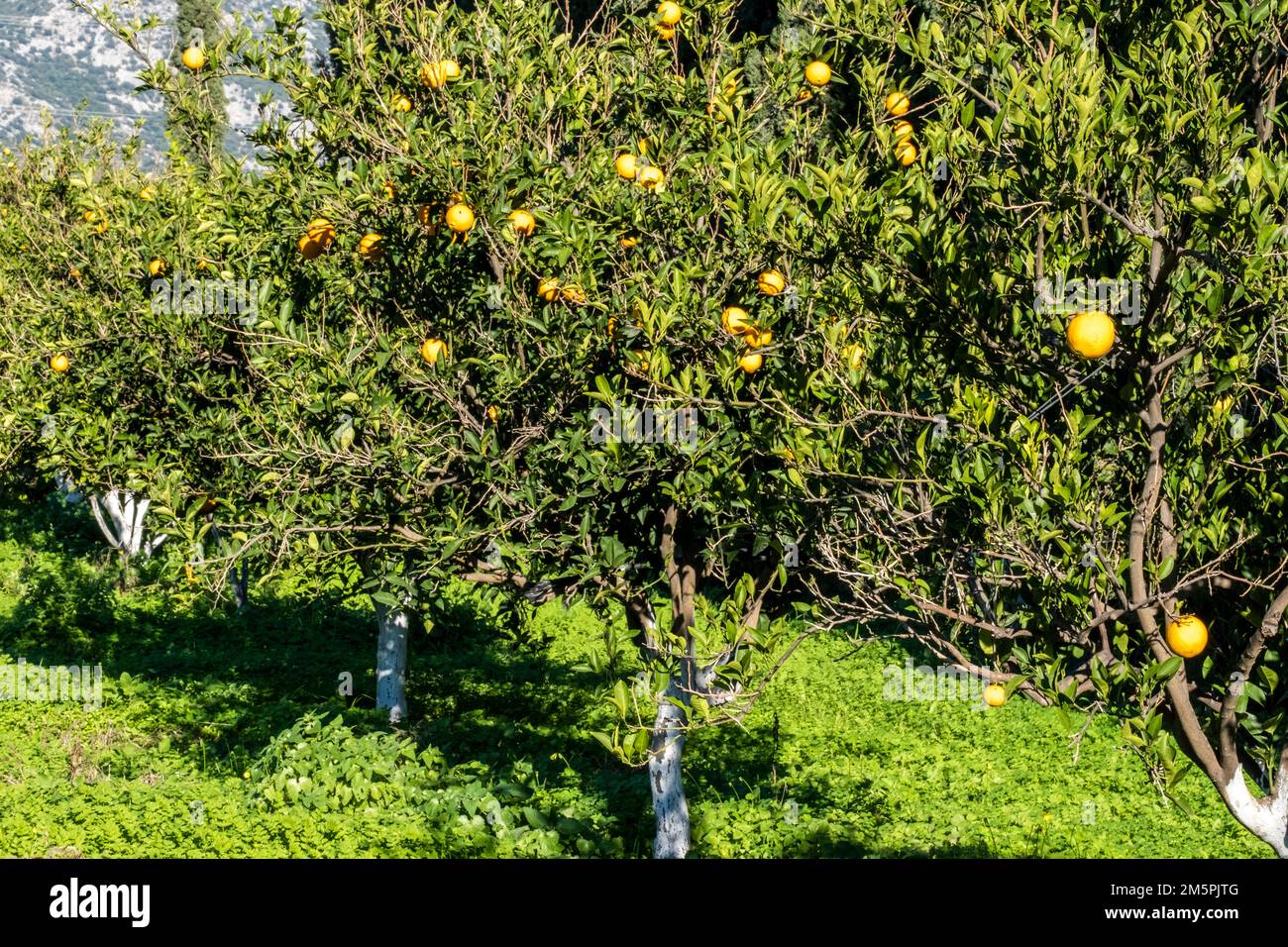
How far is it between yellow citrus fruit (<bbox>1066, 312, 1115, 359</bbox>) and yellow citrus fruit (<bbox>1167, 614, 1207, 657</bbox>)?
984mm

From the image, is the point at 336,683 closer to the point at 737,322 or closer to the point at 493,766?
the point at 493,766

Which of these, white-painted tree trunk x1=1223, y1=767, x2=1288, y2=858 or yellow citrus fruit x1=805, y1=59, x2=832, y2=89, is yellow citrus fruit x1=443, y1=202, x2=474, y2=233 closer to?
yellow citrus fruit x1=805, y1=59, x2=832, y2=89

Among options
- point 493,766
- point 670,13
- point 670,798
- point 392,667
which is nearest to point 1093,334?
point 670,13

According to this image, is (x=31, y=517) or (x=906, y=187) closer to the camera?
(x=906, y=187)

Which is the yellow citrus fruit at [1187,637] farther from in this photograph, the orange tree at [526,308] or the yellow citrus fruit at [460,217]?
the yellow citrus fruit at [460,217]

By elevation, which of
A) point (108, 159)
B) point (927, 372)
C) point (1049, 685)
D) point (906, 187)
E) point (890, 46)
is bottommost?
point (1049, 685)

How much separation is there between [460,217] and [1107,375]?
3.26 m

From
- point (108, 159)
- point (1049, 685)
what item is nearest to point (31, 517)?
point (108, 159)

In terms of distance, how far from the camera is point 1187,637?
3.74 m

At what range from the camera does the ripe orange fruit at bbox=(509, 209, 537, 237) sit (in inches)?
230
